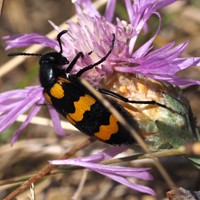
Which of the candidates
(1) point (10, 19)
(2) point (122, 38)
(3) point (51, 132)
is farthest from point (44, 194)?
(1) point (10, 19)

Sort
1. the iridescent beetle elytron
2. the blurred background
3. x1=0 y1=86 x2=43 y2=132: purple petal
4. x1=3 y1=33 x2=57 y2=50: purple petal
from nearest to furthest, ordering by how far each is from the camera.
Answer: the iridescent beetle elytron < x1=0 y1=86 x2=43 y2=132: purple petal < x1=3 y1=33 x2=57 y2=50: purple petal < the blurred background

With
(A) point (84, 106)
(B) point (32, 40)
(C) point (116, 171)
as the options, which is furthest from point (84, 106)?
(B) point (32, 40)

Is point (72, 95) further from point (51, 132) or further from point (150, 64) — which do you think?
point (51, 132)

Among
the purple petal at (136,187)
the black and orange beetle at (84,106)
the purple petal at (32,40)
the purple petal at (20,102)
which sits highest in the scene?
the purple petal at (32,40)

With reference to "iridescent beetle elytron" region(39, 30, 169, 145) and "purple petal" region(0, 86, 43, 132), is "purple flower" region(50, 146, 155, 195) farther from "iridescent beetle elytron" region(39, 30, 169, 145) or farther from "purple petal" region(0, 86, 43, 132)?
"purple petal" region(0, 86, 43, 132)

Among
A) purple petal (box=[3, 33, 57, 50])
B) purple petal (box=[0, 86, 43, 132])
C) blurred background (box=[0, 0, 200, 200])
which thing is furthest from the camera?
blurred background (box=[0, 0, 200, 200])

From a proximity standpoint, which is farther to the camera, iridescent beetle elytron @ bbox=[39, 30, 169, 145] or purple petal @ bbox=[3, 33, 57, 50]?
purple petal @ bbox=[3, 33, 57, 50]

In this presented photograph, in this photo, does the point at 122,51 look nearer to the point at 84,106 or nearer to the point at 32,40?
the point at 84,106

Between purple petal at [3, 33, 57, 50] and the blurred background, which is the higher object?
purple petal at [3, 33, 57, 50]

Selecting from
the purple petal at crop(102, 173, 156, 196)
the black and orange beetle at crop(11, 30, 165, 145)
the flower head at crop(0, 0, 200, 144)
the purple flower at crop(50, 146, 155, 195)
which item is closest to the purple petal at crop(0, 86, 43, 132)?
the flower head at crop(0, 0, 200, 144)

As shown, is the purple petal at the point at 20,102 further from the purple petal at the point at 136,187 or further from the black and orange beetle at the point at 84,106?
the purple petal at the point at 136,187

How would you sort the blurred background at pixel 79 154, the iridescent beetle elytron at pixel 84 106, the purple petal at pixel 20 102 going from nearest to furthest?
the iridescent beetle elytron at pixel 84 106 < the purple petal at pixel 20 102 < the blurred background at pixel 79 154

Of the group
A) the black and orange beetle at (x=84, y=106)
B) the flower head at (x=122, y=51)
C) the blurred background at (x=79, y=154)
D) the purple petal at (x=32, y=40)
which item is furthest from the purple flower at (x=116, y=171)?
the purple petal at (x=32, y=40)
